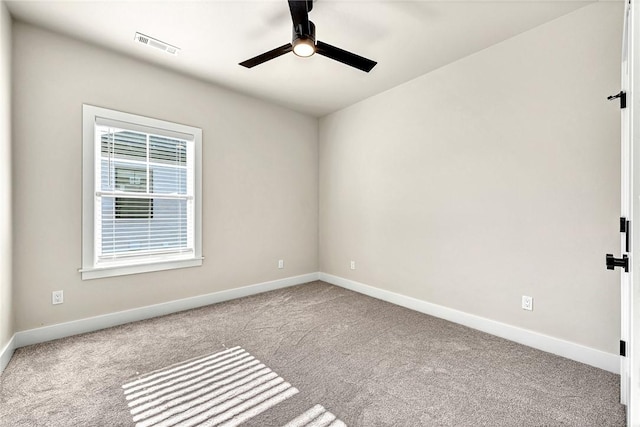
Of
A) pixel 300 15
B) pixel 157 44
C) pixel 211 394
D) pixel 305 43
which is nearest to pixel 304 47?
pixel 305 43

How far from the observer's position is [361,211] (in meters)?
4.21

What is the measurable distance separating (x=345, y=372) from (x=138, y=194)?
9.09ft

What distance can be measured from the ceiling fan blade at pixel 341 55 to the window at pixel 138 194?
6.69 ft

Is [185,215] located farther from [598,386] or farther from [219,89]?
[598,386]

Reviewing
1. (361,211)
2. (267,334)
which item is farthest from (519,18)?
(267,334)

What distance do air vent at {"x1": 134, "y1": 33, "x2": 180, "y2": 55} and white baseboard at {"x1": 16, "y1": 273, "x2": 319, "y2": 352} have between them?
107 inches

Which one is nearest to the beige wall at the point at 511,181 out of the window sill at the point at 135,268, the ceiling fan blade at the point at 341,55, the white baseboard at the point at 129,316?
the ceiling fan blade at the point at 341,55

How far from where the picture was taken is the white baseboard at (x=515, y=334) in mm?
2209

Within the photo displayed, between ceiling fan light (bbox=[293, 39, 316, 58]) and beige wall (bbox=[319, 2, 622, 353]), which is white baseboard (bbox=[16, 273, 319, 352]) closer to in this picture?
beige wall (bbox=[319, 2, 622, 353])

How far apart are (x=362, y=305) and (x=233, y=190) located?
2.26 m

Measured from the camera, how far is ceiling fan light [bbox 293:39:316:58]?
A: 6.86 ft

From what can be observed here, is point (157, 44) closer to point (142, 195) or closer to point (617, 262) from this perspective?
point (142, 195)

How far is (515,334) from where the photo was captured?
265 centimetres

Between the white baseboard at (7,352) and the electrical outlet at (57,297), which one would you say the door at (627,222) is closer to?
the white baseboard at (7,352)
